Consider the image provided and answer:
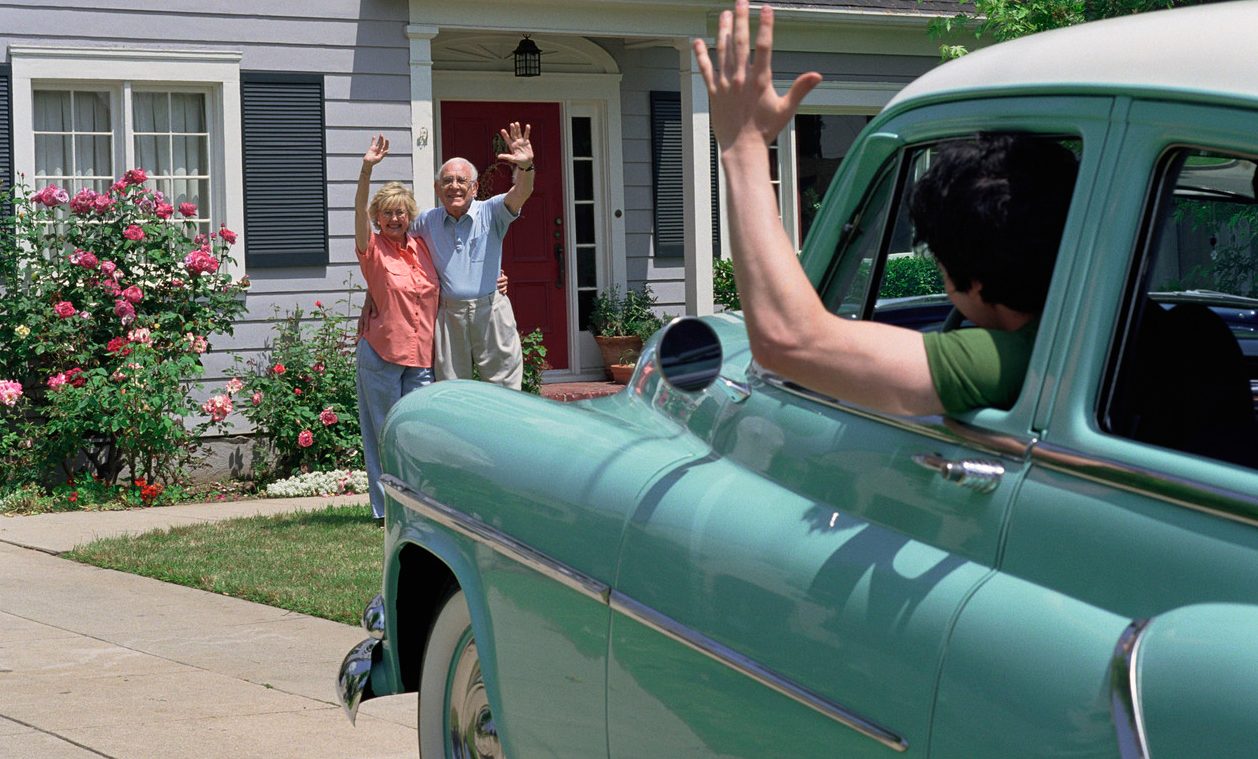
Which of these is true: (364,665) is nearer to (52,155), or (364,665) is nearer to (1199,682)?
(1199,682)

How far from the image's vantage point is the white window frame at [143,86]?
11.4 meters

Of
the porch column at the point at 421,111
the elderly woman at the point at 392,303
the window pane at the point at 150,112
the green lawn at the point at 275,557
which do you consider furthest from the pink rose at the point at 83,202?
the elderly woman at the point at 392,303

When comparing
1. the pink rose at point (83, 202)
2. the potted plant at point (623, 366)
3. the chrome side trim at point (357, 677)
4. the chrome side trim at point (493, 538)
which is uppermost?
the pink rose at point (83, 202)

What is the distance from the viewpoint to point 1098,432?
207 cm

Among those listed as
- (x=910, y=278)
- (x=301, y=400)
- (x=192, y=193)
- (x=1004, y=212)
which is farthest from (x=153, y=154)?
(x=1004, y=212)

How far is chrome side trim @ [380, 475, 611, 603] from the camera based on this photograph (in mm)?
2875

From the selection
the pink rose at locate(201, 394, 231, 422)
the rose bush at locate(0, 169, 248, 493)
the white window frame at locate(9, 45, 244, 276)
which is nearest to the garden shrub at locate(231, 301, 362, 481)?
the pink rose at locate(201, 394, 231, 422)

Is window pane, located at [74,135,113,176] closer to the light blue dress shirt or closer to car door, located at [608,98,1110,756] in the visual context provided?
the light blue dress shirt

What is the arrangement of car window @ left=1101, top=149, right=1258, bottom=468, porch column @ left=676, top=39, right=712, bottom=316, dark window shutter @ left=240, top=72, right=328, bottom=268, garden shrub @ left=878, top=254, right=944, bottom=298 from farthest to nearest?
1. porch column @ left=676, top=39, right=712, bottom=316
2. dark window shutter @ left=240, top=72, right=328, bottom=268
3. garden shrub @ left=878, top=254, right=944, bottom=298
4. car window @ left=1101, top=149, right=1258, bottom=468

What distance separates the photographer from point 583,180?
14586mm

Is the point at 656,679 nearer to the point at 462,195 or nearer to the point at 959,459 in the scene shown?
the point at 959,459

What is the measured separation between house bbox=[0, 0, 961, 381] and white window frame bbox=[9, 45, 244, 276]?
0.05ft

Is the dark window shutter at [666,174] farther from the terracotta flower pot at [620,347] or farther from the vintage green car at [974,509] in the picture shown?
the vintage green car at [974,509]

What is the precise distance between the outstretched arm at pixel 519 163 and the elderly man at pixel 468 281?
113 millimetres
